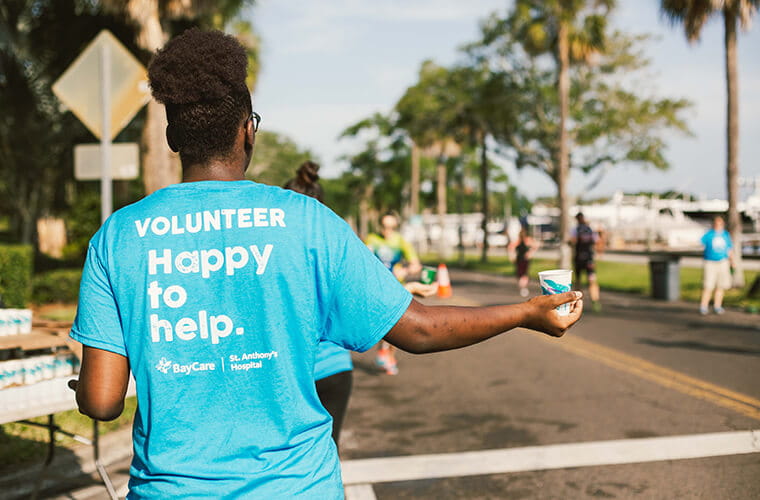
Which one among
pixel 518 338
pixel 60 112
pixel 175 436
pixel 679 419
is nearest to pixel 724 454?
pixel 679 419

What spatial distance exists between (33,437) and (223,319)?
534 centimetres

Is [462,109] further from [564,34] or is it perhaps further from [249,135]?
[249,135]

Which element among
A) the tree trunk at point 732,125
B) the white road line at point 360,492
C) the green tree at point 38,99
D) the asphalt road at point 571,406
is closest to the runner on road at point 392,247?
the asphalt road at point 571,406

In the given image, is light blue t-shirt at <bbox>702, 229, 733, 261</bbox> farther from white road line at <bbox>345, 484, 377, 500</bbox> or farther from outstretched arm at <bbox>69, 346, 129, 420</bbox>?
outstretched arm at <bbox>69, 346, 129, 420</bbox>

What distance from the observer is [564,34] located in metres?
24.4

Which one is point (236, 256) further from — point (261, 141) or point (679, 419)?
point (261, 141)

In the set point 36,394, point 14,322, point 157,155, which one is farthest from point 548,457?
point 157,155

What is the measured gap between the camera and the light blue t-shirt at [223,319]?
157cm

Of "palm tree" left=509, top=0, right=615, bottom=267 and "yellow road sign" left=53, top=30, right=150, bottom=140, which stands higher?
"palm tree" left=509, top=0, right=615, bottom=267

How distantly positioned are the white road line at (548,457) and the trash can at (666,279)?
1171 centimetres

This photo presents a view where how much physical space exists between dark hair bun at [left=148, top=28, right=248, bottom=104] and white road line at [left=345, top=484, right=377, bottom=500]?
362 centimetres

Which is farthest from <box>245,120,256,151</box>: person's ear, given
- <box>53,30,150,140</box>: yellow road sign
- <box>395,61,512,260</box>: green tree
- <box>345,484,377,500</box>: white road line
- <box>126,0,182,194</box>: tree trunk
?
<box>395,61,512,260</box>: green tree

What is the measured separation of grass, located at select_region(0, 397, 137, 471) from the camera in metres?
5.45

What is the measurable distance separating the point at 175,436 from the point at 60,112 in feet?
82.2
